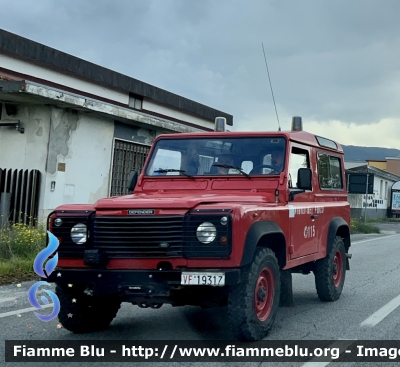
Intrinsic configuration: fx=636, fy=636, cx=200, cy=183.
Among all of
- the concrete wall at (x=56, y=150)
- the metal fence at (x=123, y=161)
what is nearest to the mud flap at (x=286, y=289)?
the concrete wall at (x=56, y=150)

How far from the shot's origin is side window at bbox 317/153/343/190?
27.2 feet

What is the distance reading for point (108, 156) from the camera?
15523 mm

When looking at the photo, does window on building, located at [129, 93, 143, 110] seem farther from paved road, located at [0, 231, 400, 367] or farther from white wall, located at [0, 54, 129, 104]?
paved road, located at [0, 231, 400, 367]

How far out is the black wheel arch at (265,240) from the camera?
565cm

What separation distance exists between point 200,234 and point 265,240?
100 cm

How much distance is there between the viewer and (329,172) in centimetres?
868

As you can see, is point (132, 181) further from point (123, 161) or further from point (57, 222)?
point (123, 161)

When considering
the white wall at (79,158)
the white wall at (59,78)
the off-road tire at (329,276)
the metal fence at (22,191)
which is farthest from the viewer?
the white wall at (59,78)

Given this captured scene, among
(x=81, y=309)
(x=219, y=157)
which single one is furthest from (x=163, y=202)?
(x=219, y=157)

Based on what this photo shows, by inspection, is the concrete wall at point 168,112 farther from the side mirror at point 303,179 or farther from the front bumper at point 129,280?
the front bumper at point 129,280

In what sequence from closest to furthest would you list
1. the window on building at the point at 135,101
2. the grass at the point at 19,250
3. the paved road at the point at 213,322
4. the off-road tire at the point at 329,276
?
the paved road at the point at 213,322, the off-road tire at the point at 329,276, the grass at the point at 19,250, the window on building at the point at 135,101

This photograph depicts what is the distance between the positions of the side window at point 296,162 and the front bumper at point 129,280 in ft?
6.84

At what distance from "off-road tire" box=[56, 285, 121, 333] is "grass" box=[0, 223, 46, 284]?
3.29m

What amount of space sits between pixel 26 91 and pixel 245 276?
7.86 metres
